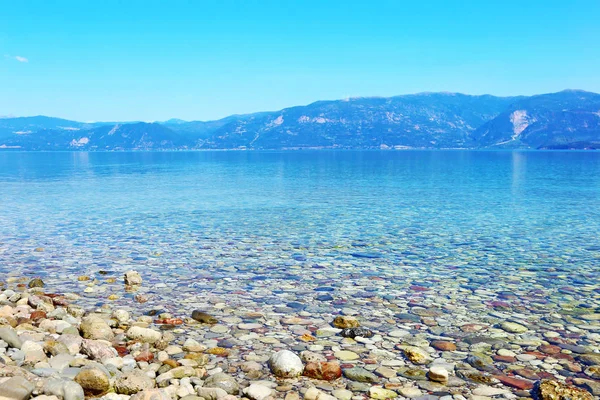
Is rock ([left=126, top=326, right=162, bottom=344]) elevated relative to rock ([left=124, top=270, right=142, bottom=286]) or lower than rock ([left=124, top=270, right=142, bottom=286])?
elevated

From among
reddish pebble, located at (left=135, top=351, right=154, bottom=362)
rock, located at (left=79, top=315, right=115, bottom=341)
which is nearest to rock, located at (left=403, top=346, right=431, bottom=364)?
reddish pebble, located at (left=135, top=351, right=154, bottom=362)

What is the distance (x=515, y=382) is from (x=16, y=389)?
8.45 meters

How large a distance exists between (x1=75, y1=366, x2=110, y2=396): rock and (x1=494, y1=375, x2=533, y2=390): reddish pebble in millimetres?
7129

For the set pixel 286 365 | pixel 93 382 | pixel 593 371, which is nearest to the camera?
pixel 93 382

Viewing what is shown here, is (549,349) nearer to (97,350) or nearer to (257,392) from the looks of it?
(257,392)

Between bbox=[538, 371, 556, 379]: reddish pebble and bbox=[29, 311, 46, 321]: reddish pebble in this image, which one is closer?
bbox=[538, 371, 556, 379]: reddish pebble

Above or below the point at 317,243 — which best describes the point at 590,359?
above

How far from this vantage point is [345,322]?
12469mm

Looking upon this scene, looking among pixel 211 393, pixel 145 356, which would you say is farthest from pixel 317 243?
pixel 211 393

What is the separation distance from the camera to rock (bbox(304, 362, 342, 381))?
31.3ft

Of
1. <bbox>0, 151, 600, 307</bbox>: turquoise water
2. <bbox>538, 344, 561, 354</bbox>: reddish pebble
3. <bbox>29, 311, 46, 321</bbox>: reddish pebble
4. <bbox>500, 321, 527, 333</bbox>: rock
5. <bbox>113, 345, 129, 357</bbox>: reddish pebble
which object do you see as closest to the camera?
<bbox>113, 345, 129, 357</bbox>: reddish pebble

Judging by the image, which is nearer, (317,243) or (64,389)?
(64,389)

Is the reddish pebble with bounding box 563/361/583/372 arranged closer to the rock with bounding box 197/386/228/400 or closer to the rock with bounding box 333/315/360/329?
the rock with bounding box 333/315/360/329

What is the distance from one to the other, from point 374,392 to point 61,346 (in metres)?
6.20
